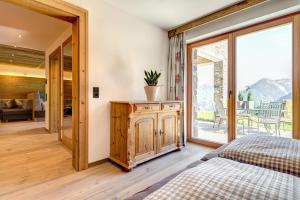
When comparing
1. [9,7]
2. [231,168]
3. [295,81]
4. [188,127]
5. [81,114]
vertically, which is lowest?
[188,127]

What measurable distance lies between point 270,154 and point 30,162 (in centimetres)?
301

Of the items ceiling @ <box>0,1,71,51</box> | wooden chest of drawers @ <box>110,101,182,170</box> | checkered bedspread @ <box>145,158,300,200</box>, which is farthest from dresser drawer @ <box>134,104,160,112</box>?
ceiling @ <box>0,1,71,51</box>

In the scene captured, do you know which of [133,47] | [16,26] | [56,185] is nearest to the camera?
[56,185]

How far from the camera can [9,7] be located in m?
2.46

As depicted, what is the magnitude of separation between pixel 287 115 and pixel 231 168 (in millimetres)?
2257

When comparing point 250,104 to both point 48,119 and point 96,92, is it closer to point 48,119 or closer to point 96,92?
point 96,92

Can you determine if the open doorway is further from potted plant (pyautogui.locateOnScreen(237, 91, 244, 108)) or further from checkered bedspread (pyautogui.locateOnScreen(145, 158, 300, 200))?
potted plant (pyautogui.locateOnScreen(237, 91, 244, 108))

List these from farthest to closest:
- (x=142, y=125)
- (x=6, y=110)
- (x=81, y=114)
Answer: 1. (x=6, y=110)
2. (x=142, y=125)
3. (x=81, y=114)

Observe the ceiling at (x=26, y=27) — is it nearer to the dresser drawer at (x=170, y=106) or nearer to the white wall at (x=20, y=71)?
the dresser drawer at (x=170, y=106)

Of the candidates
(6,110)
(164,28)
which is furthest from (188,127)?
(6,110)

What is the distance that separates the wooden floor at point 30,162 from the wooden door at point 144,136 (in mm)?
925

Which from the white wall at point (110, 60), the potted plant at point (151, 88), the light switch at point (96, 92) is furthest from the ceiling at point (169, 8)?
the light switch at point (96, 92)

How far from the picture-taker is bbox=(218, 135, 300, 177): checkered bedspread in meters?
0.95

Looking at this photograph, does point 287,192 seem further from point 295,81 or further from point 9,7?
point 9,7
